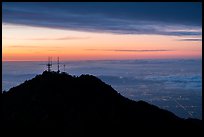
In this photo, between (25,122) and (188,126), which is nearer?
(25,122)

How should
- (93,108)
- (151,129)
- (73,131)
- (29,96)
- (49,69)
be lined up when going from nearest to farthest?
(73,131)
(151,129)
(93,108)
(29,96)
(49,69)

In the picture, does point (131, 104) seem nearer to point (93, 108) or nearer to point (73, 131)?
point (93, 108)

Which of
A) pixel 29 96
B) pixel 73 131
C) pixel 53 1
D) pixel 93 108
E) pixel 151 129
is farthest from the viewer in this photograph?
pixel 29 96

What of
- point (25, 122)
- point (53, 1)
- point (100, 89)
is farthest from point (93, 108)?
point (53, 1)

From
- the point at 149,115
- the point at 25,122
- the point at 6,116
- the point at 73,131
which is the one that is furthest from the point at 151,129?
the point at 6,116

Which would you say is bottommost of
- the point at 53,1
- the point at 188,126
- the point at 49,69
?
the point at 188,126

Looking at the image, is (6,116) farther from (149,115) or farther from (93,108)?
(149,115)

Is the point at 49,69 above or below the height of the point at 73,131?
above
